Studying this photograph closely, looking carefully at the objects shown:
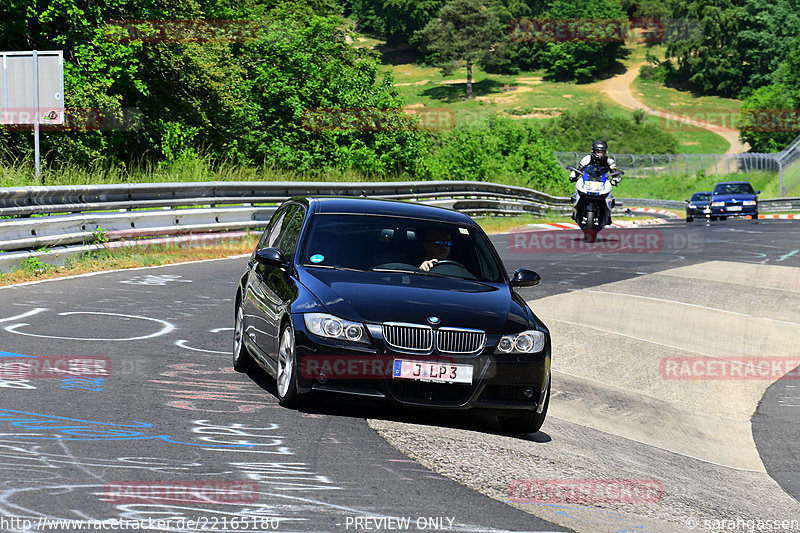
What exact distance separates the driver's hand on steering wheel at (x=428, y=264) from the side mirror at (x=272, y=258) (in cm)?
106

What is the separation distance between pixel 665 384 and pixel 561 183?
40.1 m

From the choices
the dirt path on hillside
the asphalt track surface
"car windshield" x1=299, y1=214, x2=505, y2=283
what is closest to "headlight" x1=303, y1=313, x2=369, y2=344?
the asphalt track surface

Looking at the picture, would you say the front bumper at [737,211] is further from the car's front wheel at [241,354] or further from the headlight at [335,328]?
the headlight at [335,328]

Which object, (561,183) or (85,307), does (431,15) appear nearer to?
(561,183)

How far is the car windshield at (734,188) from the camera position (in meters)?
42.9

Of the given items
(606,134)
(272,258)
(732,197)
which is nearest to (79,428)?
(272,258)

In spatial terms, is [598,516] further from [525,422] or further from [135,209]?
[135,209]

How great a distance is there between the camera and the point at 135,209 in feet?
59.6

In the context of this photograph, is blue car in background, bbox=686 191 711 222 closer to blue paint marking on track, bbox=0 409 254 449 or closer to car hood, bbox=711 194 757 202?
car hood, bbox=711 194 757 202

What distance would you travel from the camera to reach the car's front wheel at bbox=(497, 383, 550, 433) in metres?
7.60

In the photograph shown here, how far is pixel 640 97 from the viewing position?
463 feet

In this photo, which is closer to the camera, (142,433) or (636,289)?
(142,433)

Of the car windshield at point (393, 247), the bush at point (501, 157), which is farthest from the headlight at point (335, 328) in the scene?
the bush at point (501, 157)

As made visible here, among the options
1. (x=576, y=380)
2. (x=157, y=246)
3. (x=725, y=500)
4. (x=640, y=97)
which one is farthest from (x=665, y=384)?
(x=640, y=97)
